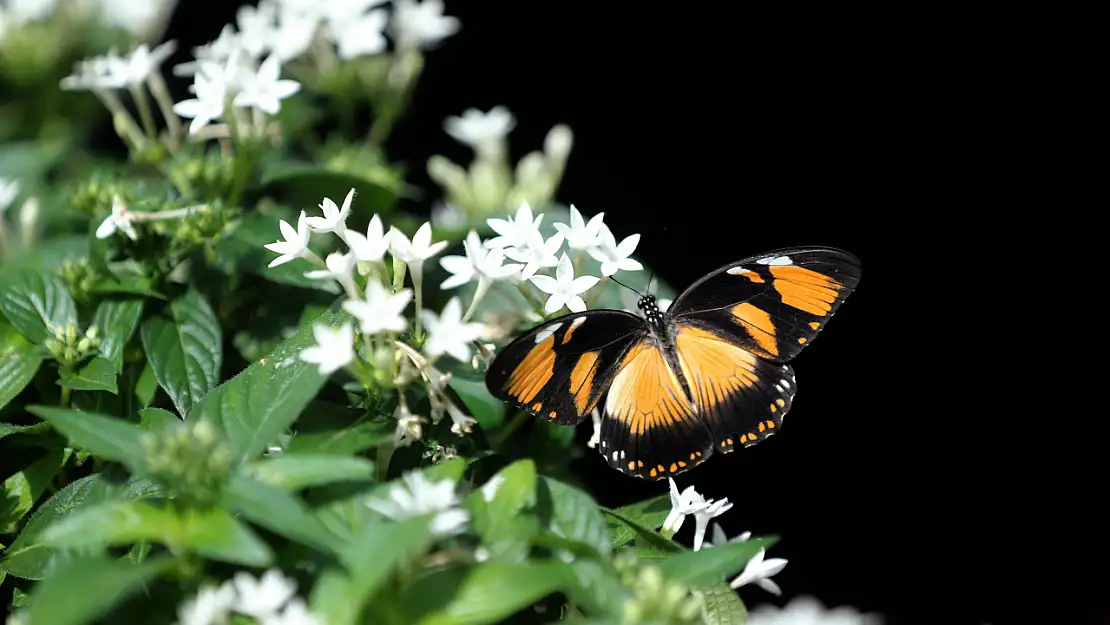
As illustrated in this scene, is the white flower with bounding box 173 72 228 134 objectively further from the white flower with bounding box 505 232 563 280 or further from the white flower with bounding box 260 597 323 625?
the white flower with bounding box 260 597 323 625

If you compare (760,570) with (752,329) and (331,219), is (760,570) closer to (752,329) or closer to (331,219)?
(752,329)

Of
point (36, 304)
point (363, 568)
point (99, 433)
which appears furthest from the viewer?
point (36, 304)

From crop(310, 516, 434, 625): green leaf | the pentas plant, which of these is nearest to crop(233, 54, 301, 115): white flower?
the pentas plant

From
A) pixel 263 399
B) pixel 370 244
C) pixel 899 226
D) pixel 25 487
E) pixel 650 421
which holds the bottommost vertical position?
pixel 899 226

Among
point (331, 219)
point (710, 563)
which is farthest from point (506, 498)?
point (331, 219)

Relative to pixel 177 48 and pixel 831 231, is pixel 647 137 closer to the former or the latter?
pixel 831 231

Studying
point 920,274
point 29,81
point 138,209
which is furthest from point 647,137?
point 138,209
